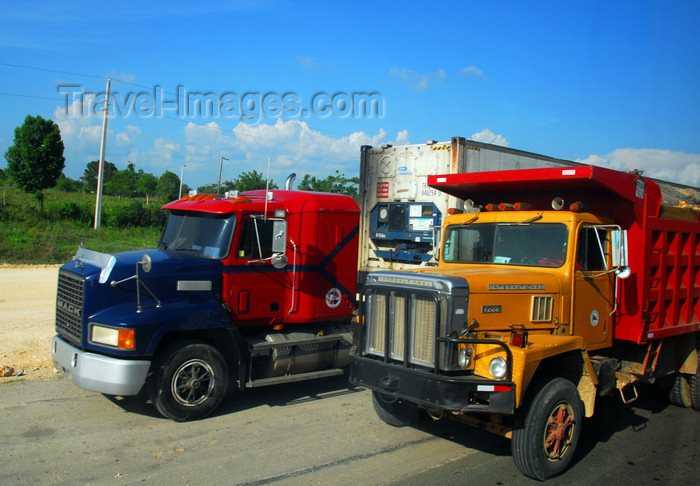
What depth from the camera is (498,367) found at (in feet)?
15.3

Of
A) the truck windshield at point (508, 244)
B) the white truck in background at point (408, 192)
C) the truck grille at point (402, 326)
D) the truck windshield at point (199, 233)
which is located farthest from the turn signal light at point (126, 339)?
the white truck in background at point (408, 192)

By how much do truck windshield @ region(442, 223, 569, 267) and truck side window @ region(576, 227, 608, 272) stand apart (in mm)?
180

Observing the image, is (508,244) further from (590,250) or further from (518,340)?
(518,340)

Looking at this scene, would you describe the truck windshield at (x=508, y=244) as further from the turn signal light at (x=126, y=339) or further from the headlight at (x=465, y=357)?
the turn signal light at (x=126, y=339)

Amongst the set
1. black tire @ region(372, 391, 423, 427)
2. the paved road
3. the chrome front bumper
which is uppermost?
the chrome front bumper

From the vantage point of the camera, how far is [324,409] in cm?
700

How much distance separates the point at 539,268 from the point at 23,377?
6.85 meters

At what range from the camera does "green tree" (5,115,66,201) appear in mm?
31312

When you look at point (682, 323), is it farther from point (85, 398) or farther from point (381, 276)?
point (85, 398)

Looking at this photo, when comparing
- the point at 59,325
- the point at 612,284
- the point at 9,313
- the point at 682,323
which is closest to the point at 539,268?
the point at 612,284

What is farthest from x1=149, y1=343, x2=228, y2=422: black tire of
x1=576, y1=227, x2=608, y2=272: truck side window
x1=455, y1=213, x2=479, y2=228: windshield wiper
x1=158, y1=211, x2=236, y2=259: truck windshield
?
x1=576, y1=227, x2=608, y2=272: truck side window

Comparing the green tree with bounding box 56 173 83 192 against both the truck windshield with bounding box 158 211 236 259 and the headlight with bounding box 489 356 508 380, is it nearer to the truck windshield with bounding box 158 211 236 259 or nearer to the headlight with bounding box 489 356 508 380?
the truck windshield with bounding box 158 211 236 259

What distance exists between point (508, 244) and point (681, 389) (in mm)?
3591

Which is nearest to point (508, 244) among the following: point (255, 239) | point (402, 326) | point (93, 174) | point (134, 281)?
point (402, 326)
